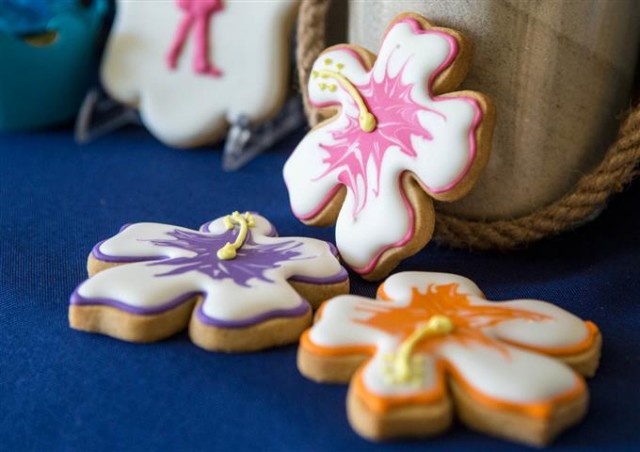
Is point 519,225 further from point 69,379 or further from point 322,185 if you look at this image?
point 69,379

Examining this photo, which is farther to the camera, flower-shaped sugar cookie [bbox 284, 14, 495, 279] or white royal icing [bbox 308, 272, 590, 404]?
flower-shaped sugar cookie [bbox 284, 14, 495, 279]

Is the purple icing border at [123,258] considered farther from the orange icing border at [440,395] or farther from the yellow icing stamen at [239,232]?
the orange icing border at [440,395]

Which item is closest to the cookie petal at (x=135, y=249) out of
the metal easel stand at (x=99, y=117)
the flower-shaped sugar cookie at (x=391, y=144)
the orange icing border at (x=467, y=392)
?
the flower-shaped sugar cookie at (x=391, y=144)

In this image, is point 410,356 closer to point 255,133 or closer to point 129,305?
point 129,305

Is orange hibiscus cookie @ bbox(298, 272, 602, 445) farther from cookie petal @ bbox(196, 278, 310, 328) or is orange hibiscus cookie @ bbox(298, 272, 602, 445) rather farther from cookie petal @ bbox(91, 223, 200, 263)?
cookie petal @ bbox(91, 223, 200, 263)

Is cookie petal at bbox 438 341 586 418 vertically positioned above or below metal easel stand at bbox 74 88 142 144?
above

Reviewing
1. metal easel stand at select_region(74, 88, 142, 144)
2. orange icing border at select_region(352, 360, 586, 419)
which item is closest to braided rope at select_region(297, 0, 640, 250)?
orange icing border at select_region(352, 360, 586, 419)
